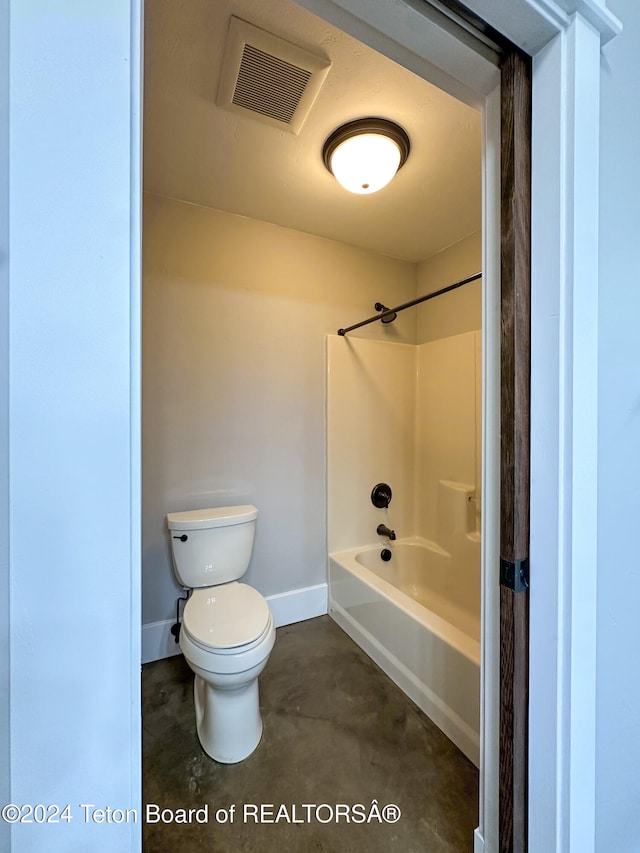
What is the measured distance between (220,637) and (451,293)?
93.0 inches

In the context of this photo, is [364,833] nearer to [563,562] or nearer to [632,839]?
[632,839]

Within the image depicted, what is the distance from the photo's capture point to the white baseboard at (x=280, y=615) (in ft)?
6.02

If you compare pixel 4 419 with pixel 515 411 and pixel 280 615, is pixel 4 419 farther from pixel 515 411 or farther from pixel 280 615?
pixel 280 615

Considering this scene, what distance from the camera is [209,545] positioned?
1.74 meters

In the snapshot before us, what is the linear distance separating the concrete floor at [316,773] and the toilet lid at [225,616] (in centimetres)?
45

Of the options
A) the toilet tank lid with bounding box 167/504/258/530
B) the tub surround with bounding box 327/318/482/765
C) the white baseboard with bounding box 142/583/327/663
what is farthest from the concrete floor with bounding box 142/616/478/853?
the toilet tank lid with bounding box 167/504/258/530

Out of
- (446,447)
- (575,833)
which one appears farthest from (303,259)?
(575,833)

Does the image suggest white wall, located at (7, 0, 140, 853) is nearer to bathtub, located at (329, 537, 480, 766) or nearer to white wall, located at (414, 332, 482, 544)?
bathtub, located at (329, 537, 480, 766)

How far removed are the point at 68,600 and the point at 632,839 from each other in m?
1.37

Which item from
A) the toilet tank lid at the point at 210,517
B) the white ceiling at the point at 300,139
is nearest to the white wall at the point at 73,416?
the white ceiling at the point at 300,139

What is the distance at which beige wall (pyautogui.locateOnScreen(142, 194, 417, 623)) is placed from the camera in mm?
1842

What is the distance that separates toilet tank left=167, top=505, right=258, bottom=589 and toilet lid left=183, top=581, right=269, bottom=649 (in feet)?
0.29

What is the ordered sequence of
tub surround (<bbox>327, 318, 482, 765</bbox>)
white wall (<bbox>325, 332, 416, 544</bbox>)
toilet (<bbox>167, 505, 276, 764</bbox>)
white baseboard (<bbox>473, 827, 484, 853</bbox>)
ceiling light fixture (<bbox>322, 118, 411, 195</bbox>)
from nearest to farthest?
1. white baseboard (<bbox>473, 827, 484, 853</bbox>)
2. toilet (<bbox>167, 505, 276, 764</bbox>)
3. ceiling light fixture (<bbox>322, 118, 411, 195</bbox>)
4. tub surround (<bbox>327, 318, 482, 765</bbox>)
5. white wall (<bbox>325, 332, 416, 544</bbox>)

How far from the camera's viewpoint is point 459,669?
Answer: 133cm
